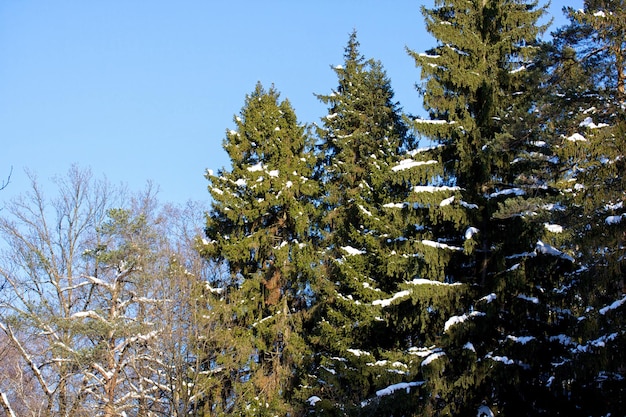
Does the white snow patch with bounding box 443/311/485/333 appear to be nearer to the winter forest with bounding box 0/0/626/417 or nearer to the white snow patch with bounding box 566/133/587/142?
the winter forest with bounding box 0/0/626/417

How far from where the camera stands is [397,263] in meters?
14.1

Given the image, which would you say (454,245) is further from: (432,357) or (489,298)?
(432,357)

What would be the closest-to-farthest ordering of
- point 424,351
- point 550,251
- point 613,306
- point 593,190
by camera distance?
point 613,306, point 593,190, point 550,251, point 424,351

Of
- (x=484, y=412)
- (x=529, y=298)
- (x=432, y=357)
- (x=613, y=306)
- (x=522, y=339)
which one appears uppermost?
(x=529, y=298)

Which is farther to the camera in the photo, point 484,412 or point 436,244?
point 436,244

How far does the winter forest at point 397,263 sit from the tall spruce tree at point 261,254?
7 cm

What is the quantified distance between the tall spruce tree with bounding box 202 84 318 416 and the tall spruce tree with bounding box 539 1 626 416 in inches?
328

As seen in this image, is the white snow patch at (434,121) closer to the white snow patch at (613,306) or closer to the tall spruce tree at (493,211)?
the tall spruce tree at (493,211)

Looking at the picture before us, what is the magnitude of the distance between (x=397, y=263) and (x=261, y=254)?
6.41 m

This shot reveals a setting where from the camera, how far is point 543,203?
11.0 m

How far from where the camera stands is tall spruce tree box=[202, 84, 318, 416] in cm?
1703

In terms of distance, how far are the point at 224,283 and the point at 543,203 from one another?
10.7 m

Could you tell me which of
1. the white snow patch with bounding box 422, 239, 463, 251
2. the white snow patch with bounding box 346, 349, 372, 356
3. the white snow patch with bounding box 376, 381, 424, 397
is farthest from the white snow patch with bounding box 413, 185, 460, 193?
the white snow patch with bounding box 346, 349, 372, 356

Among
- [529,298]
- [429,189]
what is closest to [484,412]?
[529,298]
